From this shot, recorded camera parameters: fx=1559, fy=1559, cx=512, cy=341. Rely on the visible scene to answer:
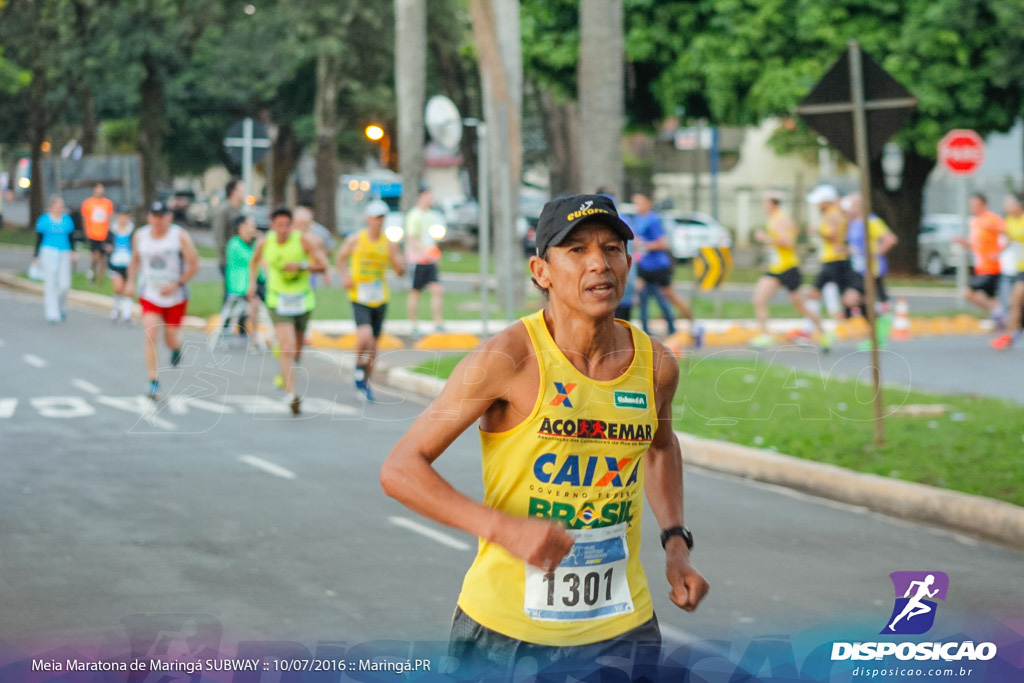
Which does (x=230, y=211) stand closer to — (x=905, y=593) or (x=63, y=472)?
(x=63, y=472)

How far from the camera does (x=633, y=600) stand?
→ 3480 millimetres

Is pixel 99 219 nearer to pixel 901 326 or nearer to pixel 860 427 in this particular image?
pixel 901 326

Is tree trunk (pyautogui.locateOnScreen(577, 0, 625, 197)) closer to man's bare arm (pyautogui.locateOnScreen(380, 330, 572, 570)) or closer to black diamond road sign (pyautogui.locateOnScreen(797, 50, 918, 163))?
black diamond road sign (pyautogui.locateOnScreen(797, 50, 918, 163))

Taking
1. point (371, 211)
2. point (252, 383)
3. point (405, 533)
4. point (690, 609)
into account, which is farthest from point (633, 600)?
point (252, 383)

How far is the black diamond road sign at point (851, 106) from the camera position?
11.1 m

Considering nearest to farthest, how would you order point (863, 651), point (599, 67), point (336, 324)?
point (863, 651) < point (599, 67) < point (336, 324)

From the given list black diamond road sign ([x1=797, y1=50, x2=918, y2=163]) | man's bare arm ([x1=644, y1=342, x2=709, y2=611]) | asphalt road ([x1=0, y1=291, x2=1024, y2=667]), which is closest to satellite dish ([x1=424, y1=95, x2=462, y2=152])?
asphalt road ([x1=0, y1=291, x2=1024, y2=667])

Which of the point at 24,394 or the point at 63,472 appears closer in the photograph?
the point at 63,472

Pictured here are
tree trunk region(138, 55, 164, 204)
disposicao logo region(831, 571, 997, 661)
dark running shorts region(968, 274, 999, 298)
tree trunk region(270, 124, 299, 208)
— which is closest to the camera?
disposicao logo region(831, 571, 997, 661)

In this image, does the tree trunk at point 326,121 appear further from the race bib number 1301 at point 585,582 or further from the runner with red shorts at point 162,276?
the race bib number 1301 at point 585,582

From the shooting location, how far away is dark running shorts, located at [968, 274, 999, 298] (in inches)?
803

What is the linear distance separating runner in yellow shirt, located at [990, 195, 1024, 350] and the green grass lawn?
501 cm

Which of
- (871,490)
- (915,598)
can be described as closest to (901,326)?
(871,490)

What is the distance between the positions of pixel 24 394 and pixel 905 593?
32.8ft
